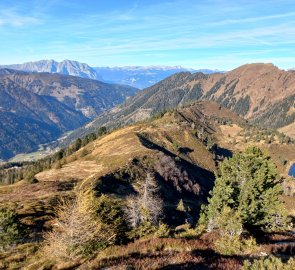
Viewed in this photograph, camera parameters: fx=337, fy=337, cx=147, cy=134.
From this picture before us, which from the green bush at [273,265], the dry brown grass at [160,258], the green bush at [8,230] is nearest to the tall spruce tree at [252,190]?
the dry brown grass at [160,258]

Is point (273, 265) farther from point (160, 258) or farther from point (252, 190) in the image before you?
point (252, 190)

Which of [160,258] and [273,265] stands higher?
[273,265]

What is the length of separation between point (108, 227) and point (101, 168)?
134m

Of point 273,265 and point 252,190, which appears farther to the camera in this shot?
point 252,190

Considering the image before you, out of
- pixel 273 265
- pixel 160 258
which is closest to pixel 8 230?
pixel 160 258

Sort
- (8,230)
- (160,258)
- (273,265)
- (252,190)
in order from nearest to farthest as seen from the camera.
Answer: (273,265) < (160,258) < (8,230) < (252,190)

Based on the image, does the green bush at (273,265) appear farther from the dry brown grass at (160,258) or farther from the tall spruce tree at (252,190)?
the tall spruce tree at (252,190)

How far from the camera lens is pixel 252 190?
143 feet

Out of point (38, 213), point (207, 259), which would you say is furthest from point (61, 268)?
point (38, 213)

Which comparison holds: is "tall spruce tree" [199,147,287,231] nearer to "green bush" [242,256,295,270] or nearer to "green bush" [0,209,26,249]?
"green bush" [0,209,26,249]

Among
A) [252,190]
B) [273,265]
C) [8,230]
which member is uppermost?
[273,265]

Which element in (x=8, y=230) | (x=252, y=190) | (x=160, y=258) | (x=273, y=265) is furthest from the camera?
(x=252, y=190)

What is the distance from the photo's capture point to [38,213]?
83125 millimetres

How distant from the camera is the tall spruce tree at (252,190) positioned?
4218 centimetres
